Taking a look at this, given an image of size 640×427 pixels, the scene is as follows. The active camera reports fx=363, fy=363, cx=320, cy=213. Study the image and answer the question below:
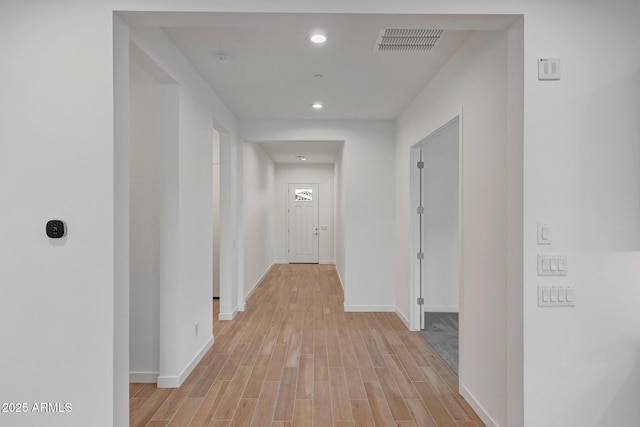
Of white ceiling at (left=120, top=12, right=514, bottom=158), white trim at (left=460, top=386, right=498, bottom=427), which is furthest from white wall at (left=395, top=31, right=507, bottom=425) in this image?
white ceiling at (left=120, top=12, right=514, bottom=158)

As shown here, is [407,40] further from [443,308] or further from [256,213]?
[256,213]

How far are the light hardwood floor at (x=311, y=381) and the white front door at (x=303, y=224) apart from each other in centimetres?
521

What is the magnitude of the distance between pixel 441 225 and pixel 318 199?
211 inches

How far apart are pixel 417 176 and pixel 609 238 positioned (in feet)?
8.64

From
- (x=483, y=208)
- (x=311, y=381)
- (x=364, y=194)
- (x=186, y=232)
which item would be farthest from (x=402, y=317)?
(x=186, y=232)

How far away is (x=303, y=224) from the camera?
33.1 ft

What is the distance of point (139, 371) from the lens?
9.86ft

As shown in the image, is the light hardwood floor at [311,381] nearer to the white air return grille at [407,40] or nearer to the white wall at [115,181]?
the white wall at [115,181]

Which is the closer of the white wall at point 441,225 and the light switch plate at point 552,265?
the light switch plate at point 552,265

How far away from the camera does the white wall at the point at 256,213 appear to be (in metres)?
5.70

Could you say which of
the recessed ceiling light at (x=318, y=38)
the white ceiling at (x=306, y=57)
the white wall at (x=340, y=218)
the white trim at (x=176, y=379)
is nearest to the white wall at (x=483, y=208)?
the white ceiling at (x=306, y=57)
